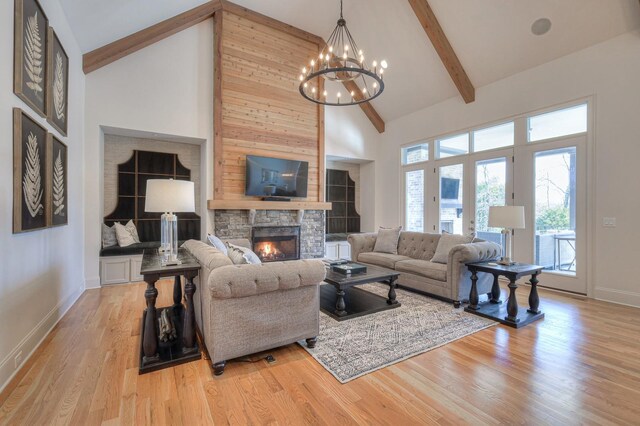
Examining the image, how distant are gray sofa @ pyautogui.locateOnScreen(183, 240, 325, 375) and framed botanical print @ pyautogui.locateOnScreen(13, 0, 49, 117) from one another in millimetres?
1964

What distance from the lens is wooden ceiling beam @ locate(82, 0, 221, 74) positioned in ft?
14.6

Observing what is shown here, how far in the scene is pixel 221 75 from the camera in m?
5.46

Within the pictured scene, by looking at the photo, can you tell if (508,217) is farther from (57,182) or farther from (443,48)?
(57,182)

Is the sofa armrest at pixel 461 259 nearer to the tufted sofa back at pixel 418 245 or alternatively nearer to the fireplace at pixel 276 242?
the tufted sofa back at pixel 418 245

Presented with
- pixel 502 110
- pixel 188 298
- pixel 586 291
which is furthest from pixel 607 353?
pixel 502 110

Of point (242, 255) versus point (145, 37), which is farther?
point (145, 37)

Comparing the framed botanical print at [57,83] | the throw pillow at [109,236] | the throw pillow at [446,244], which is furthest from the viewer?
the throw pillow at [109,236]

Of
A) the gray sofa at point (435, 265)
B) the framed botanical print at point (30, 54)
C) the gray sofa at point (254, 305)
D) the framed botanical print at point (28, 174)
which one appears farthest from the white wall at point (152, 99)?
the gray sofa at point (435, 265)

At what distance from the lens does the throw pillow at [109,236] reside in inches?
197

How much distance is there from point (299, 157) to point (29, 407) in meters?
5.33

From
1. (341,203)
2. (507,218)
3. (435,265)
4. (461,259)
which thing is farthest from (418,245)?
(341,203)

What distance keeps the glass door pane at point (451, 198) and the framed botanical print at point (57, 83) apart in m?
A: 6.24

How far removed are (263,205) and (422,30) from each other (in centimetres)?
439

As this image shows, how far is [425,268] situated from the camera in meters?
4.14
